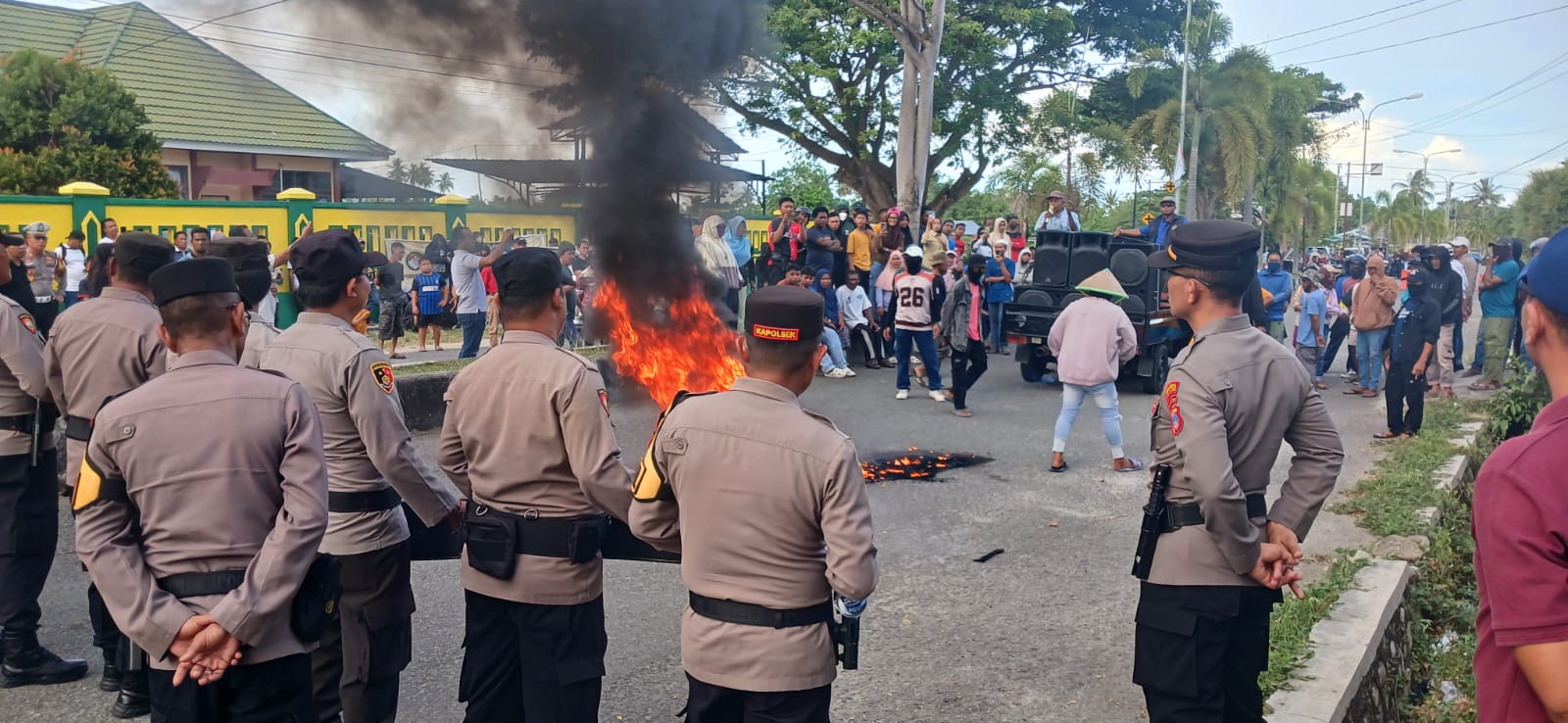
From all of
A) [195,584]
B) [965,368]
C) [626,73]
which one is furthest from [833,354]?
[195,584]

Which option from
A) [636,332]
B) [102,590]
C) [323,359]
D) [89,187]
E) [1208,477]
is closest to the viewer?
[102,590]

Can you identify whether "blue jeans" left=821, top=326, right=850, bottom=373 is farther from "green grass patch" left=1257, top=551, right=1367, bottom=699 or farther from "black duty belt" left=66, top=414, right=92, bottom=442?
"black duty belt" left=66, top=414, right=92, bottom=442

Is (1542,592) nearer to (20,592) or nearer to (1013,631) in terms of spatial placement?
(1013,631)

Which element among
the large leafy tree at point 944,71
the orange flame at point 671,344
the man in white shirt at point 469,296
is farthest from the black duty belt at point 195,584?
the large leafy tree at point 944,71

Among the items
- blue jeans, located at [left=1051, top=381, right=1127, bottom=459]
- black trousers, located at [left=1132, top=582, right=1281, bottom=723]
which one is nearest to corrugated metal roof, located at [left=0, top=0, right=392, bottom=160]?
blue jeans, located at [left=1051, top=381, right=1127, bottom=459]

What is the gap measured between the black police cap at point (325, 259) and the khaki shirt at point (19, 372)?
5.02 feet

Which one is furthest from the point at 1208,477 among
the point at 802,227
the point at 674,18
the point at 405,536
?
the point at 802,227

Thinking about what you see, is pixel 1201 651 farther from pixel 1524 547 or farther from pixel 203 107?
pixel 203 107

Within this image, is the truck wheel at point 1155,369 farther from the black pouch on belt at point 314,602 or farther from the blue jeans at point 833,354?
the black pouch on belt at point 314,602

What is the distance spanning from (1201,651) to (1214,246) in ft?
4.15

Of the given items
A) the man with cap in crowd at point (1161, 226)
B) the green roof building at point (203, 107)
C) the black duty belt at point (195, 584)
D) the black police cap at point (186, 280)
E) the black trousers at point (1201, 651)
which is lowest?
the black trousers at point (1201, 651)

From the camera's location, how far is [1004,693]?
452cm

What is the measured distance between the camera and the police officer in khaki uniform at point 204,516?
2.71m

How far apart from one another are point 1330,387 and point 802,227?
24.1 feet
